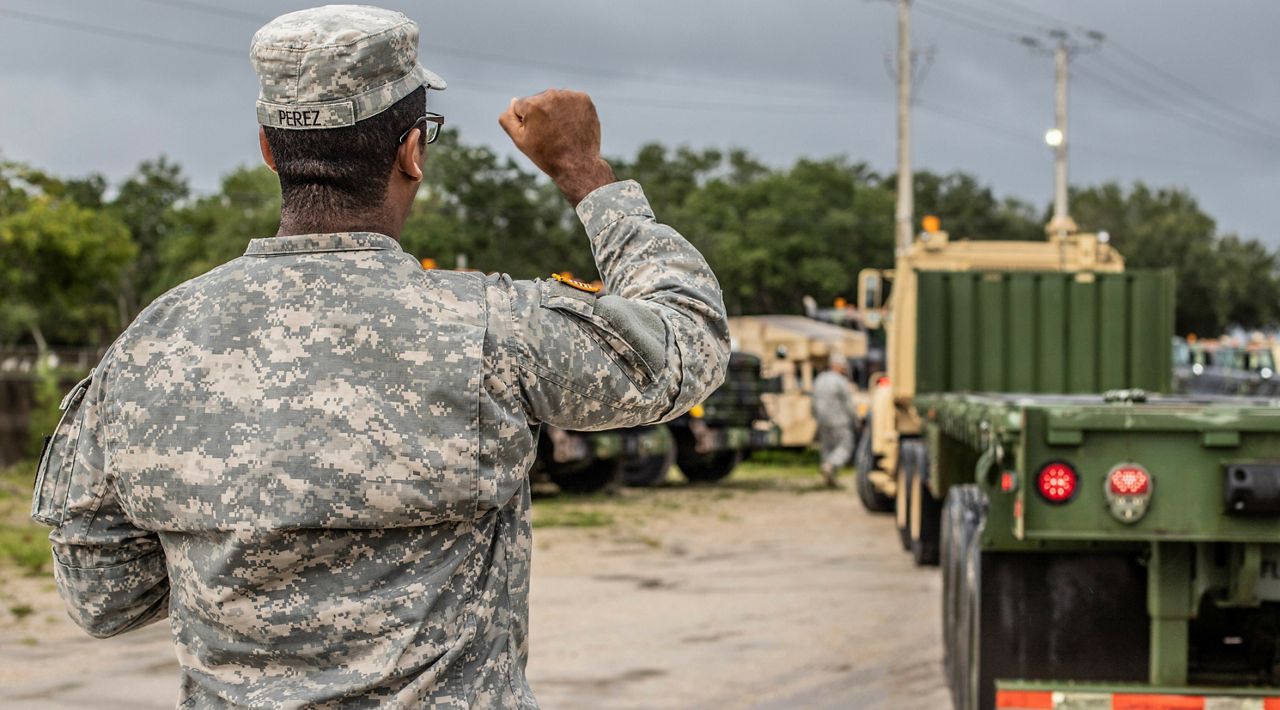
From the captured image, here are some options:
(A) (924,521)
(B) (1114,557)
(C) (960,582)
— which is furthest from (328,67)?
(A) (924,521)

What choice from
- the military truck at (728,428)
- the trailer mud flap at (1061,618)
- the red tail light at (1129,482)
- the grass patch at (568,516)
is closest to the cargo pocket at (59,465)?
the red tail light at (1129,482)

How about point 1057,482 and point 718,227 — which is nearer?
point 1057,482

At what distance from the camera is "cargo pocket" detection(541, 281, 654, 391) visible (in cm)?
210

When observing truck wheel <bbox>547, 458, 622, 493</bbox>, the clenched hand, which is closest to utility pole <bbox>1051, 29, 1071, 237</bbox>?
truck wheel <bbox>547, 458, 622, 493</bbox>

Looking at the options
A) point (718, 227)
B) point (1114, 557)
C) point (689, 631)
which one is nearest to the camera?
point (1114, 557)

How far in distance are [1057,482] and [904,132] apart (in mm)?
25379

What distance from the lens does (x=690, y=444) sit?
20766 millimetres

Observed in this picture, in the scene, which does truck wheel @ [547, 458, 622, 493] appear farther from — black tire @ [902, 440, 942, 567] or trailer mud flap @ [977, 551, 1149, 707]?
trailer mud flap @ [977, 551, 1149, 707]

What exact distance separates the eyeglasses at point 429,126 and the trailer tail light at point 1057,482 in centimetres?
317

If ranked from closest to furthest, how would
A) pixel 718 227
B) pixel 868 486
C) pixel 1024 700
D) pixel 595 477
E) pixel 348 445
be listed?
pixel 348 445
pixel 1024 700
pixel 868 486
pixel 595 477
pixel 718 227

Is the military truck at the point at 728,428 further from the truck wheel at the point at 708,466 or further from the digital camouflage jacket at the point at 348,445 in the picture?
the digital camouflage jacket at the point at 348,445

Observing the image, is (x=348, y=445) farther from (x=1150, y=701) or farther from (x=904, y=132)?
(x=904, y=132)

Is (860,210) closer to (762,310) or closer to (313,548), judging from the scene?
(762,310)

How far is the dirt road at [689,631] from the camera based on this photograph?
7422 millimetres
